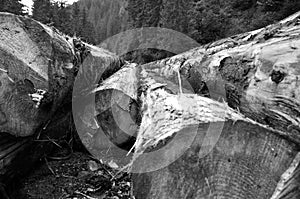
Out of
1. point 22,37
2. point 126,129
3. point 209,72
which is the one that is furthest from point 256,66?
point 22,37

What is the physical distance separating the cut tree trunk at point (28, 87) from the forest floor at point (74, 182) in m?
0.15

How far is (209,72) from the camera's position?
147 inches

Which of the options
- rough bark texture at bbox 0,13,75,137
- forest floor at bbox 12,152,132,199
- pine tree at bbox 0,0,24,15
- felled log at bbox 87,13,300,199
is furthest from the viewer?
pine tree at bbox 0,0,24,15

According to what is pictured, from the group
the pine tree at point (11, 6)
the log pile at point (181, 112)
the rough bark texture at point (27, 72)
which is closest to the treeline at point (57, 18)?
the pine tree at point (11, 6)

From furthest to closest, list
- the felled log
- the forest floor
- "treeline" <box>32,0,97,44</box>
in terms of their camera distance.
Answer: "treeline" <box>32,0,97,44</box> → the forest floor → the felled log

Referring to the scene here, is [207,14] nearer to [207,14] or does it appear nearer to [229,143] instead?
[207,14]

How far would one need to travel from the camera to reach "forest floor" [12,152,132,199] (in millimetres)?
2682

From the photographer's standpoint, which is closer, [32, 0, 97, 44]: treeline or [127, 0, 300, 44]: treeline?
[127, 0, 300, 44]: treeline

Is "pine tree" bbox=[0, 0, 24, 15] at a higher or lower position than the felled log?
higher

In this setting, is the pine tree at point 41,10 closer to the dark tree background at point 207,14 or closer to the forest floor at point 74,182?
the dark tree background at point 207,14

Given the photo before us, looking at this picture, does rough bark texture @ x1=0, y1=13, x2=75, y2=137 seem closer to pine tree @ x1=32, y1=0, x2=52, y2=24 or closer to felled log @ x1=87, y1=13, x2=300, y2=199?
felled log @ x1=87, y1=13, x2=300, y2=199

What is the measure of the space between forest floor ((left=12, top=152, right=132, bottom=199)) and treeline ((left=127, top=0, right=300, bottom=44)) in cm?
704

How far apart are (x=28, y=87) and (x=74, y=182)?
41.6 inches

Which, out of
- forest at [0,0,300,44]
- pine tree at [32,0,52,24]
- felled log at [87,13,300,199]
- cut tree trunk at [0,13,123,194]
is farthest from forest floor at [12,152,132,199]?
pine tree at [32,0,52,24]
